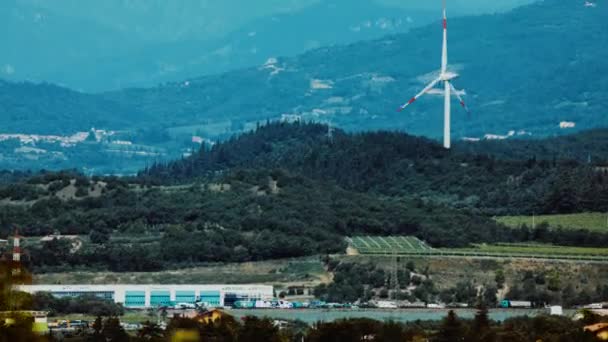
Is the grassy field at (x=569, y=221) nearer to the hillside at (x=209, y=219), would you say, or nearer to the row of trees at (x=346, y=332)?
the hillside at (x=209, y=219)

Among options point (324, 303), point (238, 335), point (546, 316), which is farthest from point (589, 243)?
point (238, 335)

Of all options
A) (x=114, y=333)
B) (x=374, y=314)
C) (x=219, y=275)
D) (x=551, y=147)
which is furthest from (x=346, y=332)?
(x=551, y=147)

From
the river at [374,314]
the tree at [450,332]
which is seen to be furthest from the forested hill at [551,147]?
the tree at [450,332]

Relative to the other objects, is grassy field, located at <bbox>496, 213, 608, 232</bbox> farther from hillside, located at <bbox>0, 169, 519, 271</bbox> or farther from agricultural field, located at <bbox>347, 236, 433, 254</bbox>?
agricultural field, located at <bbox>347, 236, 433, 254</bbox>

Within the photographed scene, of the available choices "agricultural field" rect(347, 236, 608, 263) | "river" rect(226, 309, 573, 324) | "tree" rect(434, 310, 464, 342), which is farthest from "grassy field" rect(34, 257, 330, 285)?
"tree" rect(434, 310, 464, 342)

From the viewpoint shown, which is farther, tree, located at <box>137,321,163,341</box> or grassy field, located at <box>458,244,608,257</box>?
grassy field, located at <box>458,244,608,257</box>

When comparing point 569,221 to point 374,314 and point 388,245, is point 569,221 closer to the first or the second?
point 388,245

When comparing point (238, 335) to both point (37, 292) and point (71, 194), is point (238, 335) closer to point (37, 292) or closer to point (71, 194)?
point (37, 292)

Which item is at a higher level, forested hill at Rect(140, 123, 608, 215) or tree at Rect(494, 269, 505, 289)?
forested hill at Rect(140, 123, 608, 215)
